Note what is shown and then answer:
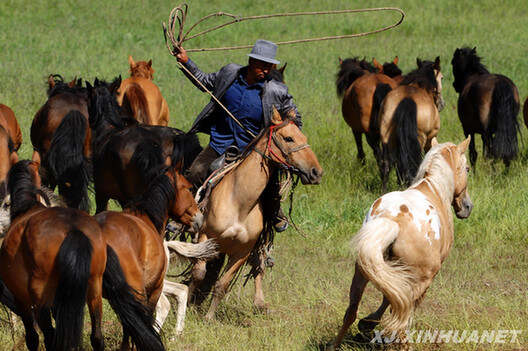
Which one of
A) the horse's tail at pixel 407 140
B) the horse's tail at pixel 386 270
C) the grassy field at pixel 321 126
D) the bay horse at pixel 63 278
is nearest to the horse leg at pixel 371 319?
the grassy field at pixel 321 126

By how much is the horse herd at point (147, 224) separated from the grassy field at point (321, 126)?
1.71 feet

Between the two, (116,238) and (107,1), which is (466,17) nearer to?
(107,1)

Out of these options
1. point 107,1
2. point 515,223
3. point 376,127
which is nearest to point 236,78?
point 515,223

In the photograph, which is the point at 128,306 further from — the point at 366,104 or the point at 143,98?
the point at 366,104

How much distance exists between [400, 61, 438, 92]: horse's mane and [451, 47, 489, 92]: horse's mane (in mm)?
1825

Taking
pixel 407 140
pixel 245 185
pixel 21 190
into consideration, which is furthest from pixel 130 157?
pixel 407 140

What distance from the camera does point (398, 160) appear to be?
11609mm

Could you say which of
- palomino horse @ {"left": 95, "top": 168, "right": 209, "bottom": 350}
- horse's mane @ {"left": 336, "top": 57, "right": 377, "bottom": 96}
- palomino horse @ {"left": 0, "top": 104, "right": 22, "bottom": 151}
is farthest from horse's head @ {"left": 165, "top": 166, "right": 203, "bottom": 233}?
horse's mane @ {"left": 336, "top": 57, "right": 377, "bottom": 96}

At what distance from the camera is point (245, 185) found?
248 inches

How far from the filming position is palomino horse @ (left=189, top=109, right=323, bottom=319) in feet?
19.9

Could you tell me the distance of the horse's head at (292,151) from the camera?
6007mm

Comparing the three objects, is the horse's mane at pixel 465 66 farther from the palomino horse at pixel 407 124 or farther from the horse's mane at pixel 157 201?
the horse's mane at pixel 157 201

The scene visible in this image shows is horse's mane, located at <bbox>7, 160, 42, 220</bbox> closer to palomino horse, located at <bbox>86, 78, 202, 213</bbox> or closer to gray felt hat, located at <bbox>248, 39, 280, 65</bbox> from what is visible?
palomino horse, located at <bbox>86, 78, 202, 213</bbox>

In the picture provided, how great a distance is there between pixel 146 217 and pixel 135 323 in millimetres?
940
